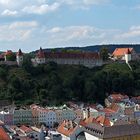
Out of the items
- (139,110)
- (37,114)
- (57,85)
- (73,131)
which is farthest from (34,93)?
(73,131)

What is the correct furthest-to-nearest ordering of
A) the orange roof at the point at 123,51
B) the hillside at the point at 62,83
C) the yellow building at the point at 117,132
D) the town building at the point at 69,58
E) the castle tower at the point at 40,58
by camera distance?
the orange roof at the point at 123,51 < the town building at the point at 69,58 < the castle tower at the point at 40,58 < the hillside at the point at 62,83 < the yellow building at the point at 117,132

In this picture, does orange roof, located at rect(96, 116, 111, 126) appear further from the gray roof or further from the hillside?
the hillside

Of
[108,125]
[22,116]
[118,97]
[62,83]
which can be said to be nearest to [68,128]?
[108,125]

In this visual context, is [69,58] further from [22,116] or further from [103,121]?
[103,121]

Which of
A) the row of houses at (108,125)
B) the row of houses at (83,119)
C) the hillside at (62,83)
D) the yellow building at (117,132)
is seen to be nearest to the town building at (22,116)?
the row of houses at (83,119)

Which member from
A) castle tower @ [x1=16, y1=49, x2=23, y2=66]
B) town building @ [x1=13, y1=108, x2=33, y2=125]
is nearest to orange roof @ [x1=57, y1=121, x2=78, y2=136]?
town building @ [x1=13, y1=108, x2=33, y2=125]

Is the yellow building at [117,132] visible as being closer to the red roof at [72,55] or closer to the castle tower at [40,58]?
the castle tower at [40,58]

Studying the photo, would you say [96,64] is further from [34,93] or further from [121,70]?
[34,93]

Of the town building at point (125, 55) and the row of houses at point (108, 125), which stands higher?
the town building at point (125, 55)
